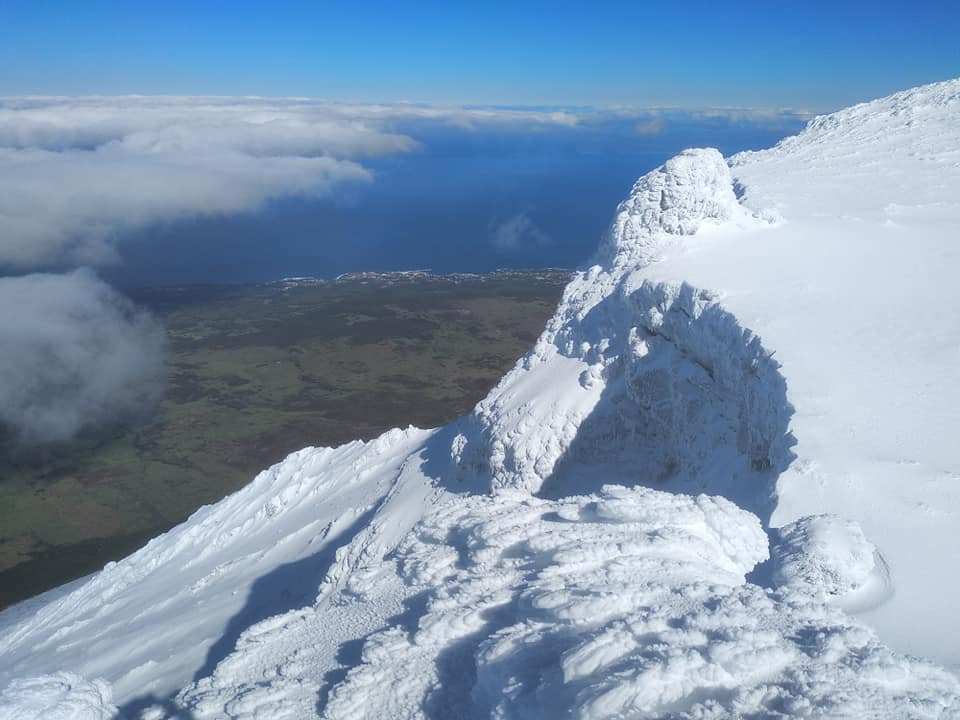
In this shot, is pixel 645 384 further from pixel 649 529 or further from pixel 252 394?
pixel 252 394

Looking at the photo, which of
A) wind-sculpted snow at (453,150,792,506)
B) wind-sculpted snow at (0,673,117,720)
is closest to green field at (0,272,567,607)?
wind-sculpted snow at (0,673,117,720)

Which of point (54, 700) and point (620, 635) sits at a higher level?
point (620, 635)

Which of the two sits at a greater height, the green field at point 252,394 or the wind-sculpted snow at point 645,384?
the wind-sculpted snow at point 645,384

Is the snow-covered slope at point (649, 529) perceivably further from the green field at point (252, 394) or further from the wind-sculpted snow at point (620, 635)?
the green field at point (252, 394)

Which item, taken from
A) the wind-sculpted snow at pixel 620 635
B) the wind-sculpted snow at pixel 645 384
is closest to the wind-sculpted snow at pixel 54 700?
the wind-sculpted snow at pixel 620 635

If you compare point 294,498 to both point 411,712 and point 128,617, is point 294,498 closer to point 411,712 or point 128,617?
point 128,617

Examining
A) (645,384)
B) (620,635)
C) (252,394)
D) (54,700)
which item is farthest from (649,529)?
(252,394)

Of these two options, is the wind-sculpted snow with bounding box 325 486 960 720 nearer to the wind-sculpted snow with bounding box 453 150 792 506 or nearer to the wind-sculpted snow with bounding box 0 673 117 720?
the wind-sculpted snow with bounding box 453 150 792 506
